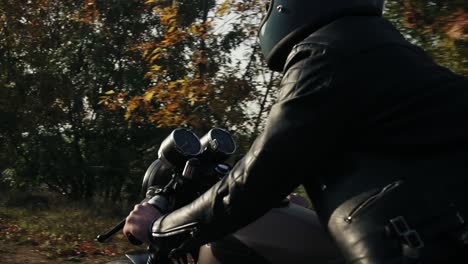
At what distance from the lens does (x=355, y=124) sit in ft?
5.51

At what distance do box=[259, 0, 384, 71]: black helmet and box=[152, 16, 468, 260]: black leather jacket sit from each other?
2.8 inches

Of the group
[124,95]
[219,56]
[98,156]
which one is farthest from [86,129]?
[219,56]

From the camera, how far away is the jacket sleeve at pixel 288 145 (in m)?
1.66

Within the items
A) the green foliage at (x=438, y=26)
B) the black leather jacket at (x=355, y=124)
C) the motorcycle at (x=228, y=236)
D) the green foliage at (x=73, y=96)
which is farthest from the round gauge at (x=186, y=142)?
the green foliage at (x=73, y=96)

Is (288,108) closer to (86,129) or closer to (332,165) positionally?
(332,165)

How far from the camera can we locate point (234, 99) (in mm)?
6680

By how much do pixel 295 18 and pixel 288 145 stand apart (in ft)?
1.37

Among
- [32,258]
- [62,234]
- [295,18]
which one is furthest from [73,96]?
[295,18]

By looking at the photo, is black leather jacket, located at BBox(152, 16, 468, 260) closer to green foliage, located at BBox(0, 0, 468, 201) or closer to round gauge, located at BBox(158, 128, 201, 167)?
round gauge, located at BBox(158, 128, 201, 167)

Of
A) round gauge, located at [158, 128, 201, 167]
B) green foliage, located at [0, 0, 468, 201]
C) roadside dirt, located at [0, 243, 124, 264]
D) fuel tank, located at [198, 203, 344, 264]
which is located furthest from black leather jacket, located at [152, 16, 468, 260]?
green foliage, located at [0, 0, 468, 201]

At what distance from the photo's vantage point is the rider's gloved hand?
2.19 metres

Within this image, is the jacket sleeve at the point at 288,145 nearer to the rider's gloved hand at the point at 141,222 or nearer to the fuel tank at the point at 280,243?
the fuel tank at the point at 280,243

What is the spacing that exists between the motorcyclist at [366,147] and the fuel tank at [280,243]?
9.9 inches

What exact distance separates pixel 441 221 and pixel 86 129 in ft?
50.2
